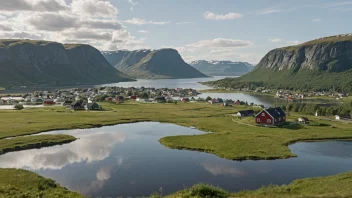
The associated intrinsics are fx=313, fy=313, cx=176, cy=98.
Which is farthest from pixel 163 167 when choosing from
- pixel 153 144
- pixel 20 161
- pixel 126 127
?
pixel 126 127

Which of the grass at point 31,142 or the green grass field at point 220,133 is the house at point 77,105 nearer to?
the green grass field at point 220,133

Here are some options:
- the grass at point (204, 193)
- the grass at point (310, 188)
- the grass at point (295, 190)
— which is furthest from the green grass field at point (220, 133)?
the grass at point (204, 193)

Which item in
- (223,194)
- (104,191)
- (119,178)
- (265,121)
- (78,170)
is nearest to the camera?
(223,194)

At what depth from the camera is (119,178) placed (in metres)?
44.4

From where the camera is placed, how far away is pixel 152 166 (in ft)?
165

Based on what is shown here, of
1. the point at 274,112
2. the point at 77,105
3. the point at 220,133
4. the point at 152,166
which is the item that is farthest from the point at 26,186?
the point at 77,105

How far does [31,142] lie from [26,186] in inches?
1121

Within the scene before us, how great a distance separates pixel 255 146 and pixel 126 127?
4068 cm

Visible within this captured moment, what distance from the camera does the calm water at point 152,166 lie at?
42.0 metres

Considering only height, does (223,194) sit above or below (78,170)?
above

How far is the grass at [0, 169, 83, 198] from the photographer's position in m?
34.0

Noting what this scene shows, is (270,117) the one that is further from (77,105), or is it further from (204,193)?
(77,105)

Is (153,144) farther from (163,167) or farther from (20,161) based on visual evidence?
(20,161)

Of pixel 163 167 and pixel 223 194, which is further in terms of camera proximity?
pixel 163 167
